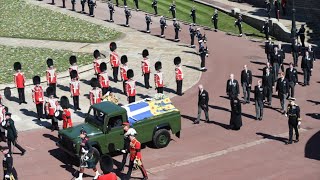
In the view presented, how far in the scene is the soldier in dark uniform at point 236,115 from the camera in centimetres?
2564

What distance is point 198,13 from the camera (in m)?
50.9

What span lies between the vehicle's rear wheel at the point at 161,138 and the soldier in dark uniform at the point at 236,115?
329 centimetres

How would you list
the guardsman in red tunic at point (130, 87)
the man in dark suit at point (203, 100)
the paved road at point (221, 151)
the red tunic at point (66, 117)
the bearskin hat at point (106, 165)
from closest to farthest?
the bearskin hat at point (106, 165)
the paved road at point (221, 151)
the red tunic at point (66, 117)
the man in dark suit at point (203, 100)
the guardsman in red tunic at point (130, 87)

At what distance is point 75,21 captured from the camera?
47062 millimetres

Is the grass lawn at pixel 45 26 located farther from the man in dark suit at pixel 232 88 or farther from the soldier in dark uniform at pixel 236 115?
the soldier in dark uniform at pixel 236 115

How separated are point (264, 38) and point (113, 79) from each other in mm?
14688

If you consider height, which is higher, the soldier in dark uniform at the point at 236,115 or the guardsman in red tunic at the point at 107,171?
the guardsman in red tunic at the point at 107,171

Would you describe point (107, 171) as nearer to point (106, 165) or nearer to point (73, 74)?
point (106, 165)

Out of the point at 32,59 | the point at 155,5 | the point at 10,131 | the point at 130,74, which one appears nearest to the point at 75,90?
the point at 130,74

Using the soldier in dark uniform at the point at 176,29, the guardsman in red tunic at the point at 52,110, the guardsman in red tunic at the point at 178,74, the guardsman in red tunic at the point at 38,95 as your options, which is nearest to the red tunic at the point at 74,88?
the guardsman in red tunic at the point at 38,95

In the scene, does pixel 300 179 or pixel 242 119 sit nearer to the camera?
pixel 300 179

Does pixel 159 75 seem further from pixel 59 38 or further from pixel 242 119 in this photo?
pixel 59 38

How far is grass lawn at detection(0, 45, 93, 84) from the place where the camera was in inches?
1350

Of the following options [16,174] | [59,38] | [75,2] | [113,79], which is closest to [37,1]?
[75,2]
